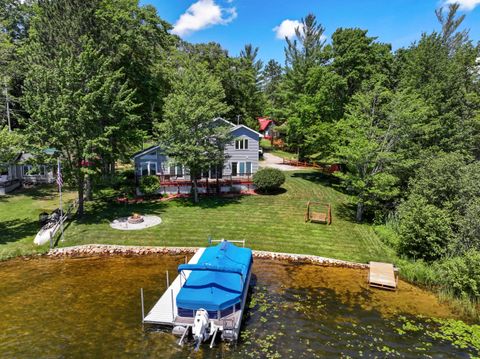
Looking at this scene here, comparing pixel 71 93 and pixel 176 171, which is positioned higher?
pixel 71 93

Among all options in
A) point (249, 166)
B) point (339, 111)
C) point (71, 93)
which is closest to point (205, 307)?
point (71, 93)

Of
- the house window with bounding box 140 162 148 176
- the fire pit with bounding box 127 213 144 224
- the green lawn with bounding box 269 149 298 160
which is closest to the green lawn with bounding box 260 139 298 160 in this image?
the green lawn with bounding box 269 149 298 160

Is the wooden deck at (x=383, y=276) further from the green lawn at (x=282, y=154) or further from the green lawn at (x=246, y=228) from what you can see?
the green lawn at (x=282, y=154)

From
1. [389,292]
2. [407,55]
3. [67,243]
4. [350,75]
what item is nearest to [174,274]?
[67,243]

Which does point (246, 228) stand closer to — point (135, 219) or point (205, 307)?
point (135, 219)

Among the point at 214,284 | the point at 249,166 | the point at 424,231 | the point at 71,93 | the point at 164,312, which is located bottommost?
the point at 164,312

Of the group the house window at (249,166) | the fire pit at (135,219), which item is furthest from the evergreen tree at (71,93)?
the house window at (249,166)

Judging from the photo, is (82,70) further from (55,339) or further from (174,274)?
(55,339)
